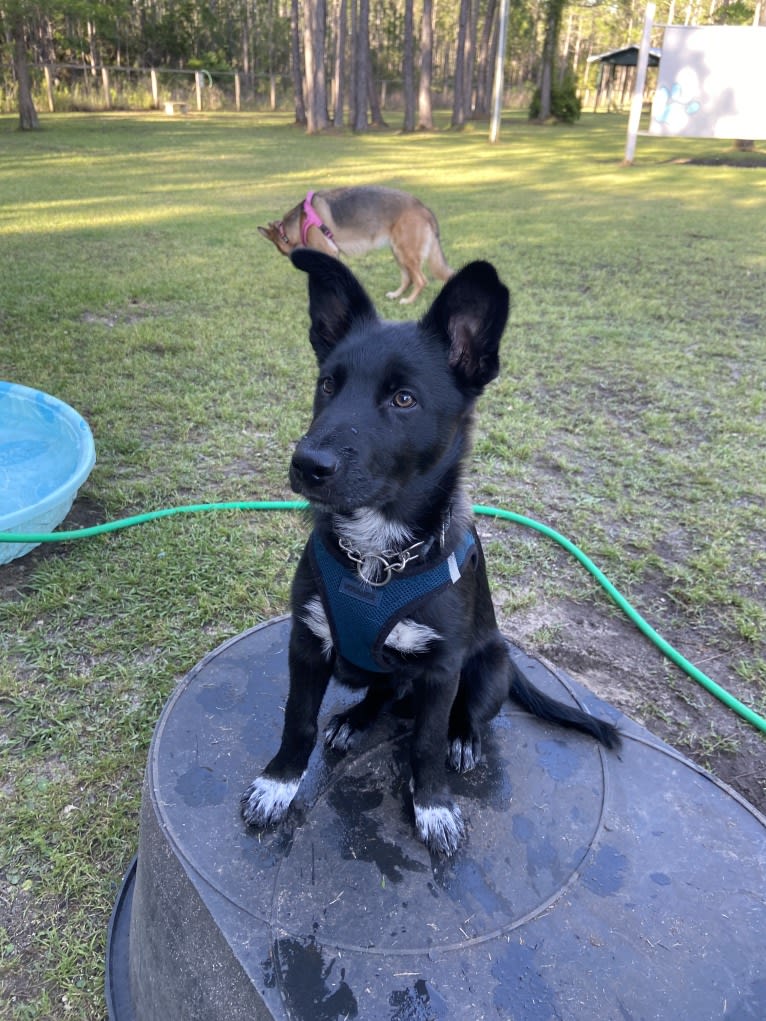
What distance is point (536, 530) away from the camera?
13.7ft

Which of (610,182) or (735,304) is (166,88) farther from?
(735,304)

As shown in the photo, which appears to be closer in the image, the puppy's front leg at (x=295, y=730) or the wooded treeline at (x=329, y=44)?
the puppy's front leg at (x=295, y=730)

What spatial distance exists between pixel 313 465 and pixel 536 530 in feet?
8.74

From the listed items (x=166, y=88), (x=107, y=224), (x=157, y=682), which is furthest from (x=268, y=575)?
(x=166, y=88)

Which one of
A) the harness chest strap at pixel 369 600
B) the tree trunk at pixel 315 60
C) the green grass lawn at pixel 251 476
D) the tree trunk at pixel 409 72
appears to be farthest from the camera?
the tree trunk at pixel 409 72

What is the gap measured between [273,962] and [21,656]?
1.96 m

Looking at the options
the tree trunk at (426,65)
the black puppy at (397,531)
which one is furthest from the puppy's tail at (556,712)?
the tree trunk at (426,65)

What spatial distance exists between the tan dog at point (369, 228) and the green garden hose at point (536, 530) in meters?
5.35

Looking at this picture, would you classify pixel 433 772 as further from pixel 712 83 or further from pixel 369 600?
pixel 712 83

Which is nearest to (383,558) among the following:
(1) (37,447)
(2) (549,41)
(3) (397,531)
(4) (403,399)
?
(3) (397,531)

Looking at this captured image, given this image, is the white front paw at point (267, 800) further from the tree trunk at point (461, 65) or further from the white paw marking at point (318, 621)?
the tree trunk at point (461, 65)

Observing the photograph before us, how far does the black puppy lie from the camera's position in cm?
196

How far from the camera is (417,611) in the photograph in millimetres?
1979

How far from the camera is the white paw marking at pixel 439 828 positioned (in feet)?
6.69
